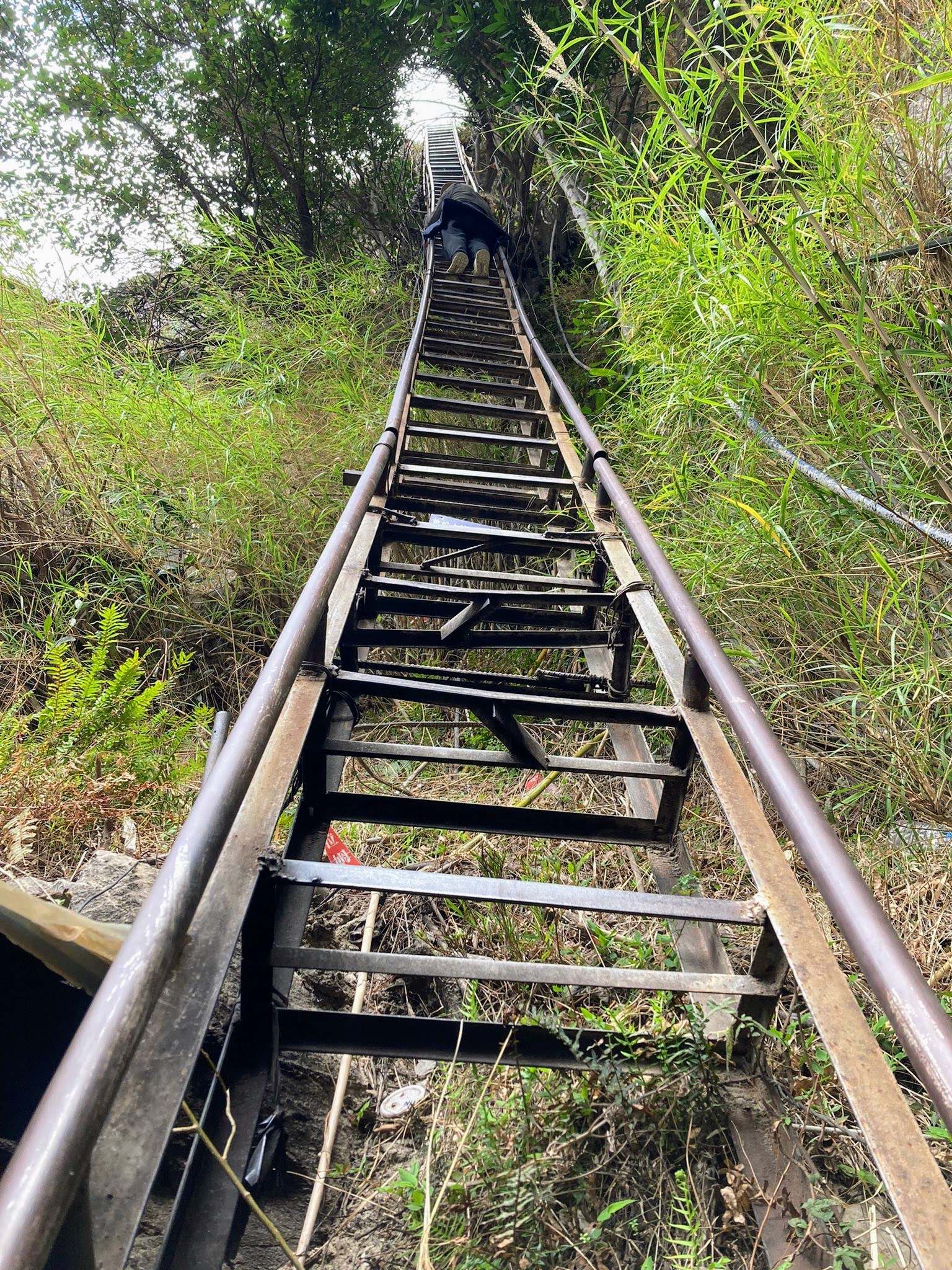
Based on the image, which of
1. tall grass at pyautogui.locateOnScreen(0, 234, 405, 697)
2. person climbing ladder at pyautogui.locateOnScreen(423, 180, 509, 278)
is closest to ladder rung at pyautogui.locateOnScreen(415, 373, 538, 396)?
tall grass at pyautogui.locateOnScreen(0, 234, 405, 697)

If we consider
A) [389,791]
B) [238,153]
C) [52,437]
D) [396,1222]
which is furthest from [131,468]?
[238,153]

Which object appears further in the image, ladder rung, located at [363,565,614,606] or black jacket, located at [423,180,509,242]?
black jacket, located at [423,180,509,242]

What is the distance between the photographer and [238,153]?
7.77 metres

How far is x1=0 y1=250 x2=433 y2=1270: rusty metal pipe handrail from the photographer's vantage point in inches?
21.8

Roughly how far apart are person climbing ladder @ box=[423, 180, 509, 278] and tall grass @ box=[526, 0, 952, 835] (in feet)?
14.6

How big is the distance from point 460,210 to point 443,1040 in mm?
7416

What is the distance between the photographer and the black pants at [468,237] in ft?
23.0

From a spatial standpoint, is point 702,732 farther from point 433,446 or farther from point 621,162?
point 433,446

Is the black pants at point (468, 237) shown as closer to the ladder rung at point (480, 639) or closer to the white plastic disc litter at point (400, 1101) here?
the ladder rung at point (480, 639)

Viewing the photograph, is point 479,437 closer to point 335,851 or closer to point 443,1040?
point 335,851

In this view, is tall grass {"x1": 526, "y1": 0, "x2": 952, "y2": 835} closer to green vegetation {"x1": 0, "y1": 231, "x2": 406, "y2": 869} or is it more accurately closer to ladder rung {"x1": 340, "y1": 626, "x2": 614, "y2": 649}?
ladder rung {"x1": 340, "y1": 626, "x2": 614, "y2": 649}

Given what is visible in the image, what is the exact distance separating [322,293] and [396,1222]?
6.18 m

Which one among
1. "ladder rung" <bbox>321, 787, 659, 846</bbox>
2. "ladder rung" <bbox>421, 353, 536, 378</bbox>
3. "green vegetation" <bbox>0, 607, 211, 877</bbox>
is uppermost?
"ladder rung" <bbox>421, 353, 536, 378</bbox>

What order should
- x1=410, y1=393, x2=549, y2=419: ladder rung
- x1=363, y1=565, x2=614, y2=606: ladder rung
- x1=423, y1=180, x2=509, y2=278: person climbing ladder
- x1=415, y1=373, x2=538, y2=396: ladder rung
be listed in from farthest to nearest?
x1=423, y1=180, x2=509, y2=278: person climbing ladder, x1=415, y1=373, x2=538, y2=396: ladder rung, x1=410, y1=393, x2=549, y2=419: ladder rung, x1=363, y1=565, x2=614, y2=606: ladder rung
